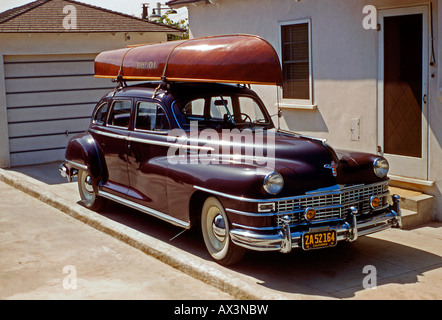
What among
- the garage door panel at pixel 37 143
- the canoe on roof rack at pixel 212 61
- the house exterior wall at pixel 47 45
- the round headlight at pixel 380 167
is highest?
the house exterior wall at pixel 47 45

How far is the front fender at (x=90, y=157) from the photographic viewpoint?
909 centimetres

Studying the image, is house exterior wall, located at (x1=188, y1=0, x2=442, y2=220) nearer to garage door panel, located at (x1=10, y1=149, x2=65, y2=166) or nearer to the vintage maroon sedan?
the vintage maroon sedan

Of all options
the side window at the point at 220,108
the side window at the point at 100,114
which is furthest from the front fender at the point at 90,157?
the side window at the point at 220,108

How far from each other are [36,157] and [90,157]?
563 cm

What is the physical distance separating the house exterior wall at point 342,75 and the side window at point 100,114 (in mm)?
3186

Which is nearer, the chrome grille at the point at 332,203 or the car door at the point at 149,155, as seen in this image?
the chrome grille at the point at 332,203

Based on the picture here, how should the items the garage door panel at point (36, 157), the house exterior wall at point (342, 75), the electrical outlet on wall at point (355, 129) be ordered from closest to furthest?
the house exterior wall at point (342, 75)
the electrical outlet on wall at point (355, 129)
the garage door panel at point (36, 157)

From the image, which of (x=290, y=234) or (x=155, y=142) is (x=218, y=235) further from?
(x=155, y=142)

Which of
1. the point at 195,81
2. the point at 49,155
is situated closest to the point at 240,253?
the point at 195,81

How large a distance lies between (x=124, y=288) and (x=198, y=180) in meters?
1.35

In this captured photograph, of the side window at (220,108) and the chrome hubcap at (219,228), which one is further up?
the side window at (220,108)

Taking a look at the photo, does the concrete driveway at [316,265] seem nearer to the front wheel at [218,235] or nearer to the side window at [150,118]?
the front wheel at [218,235]
